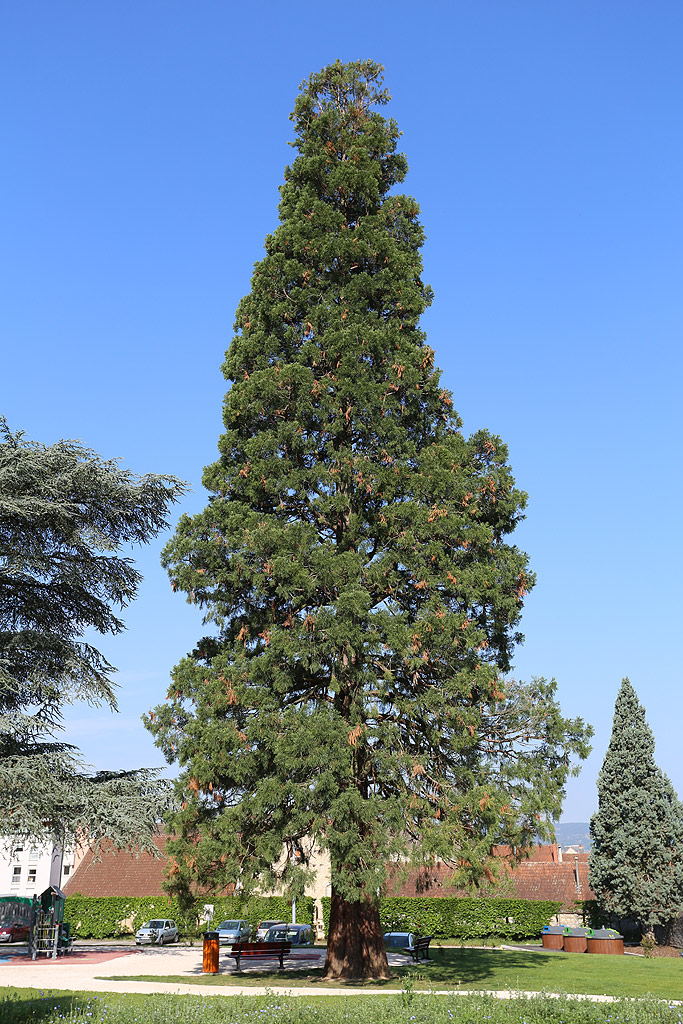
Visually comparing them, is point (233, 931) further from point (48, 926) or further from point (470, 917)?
point (470, 917)

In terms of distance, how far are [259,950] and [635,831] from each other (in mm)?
18379

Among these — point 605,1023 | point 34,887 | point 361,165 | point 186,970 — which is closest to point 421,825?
point 605,1023

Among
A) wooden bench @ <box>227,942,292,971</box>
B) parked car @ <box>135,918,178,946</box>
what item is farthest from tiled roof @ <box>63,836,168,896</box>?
wooden bench @ <box>227,942,292,971</box>

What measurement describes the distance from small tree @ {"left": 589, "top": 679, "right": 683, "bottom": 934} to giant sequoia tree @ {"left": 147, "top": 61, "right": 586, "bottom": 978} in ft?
55.7

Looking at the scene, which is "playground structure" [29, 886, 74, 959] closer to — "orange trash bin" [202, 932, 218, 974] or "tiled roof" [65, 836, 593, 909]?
"orange trash bin" [202, 932, 218, 974]

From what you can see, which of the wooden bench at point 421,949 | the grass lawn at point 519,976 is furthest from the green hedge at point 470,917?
the wooden bench at point 421,949

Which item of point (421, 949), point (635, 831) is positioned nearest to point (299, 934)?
point (421, 949)

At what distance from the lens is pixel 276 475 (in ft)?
72.6

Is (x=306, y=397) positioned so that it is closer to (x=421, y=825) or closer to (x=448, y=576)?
(x=448, y=576)

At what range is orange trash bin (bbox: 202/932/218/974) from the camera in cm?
2281

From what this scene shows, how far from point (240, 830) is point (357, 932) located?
405 centimetres

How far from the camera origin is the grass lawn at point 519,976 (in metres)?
19.3

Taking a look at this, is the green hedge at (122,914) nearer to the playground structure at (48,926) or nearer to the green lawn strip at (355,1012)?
the playground structure at (48,926)

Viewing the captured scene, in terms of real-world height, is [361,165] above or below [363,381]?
above
